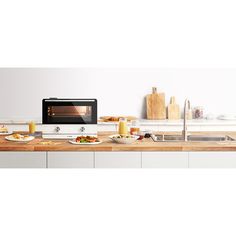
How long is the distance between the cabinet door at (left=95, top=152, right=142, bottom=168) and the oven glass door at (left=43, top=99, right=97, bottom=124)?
1.33 ft

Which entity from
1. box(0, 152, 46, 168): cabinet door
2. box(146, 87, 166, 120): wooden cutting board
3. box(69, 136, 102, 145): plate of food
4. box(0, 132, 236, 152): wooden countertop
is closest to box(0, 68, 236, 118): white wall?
box(146, 87, 166, 120): wooden cutting board

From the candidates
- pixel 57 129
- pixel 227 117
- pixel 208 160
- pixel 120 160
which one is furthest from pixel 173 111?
pixel 57 129

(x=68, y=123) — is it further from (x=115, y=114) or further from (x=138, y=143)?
(x=115, y=114)

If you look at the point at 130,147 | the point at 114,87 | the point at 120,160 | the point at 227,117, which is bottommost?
the point at 120,160

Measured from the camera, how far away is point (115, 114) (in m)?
7.14

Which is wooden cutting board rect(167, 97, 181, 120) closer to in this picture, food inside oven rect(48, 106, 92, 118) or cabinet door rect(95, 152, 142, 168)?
cabinet door rect(95, 152, 142, 168)

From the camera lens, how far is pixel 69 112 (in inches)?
182

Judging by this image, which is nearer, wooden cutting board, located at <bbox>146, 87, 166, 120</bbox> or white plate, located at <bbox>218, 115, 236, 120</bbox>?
white plate, located at <bbox>218, 115, 236, 120</bbox>

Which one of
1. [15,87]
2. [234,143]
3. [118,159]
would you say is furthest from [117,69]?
[234,143]

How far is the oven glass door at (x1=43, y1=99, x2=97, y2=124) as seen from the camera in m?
4.61

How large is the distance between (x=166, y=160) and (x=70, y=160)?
94cm

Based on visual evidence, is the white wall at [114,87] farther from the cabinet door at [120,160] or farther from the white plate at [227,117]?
the cabinet door at [120,160]

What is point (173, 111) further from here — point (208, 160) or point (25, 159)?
point (25, 159)

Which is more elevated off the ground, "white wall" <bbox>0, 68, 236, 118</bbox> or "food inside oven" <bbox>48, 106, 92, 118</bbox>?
"white wall" <bbox>0, 68, 236, 118</bbox>
